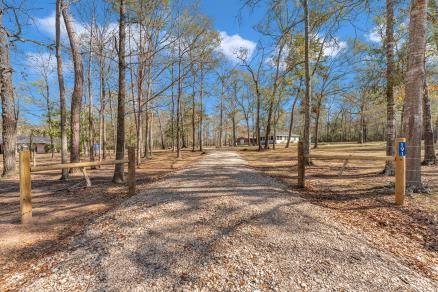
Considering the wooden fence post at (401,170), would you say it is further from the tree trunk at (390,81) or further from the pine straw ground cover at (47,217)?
the pine straw ground cover at (47,217)

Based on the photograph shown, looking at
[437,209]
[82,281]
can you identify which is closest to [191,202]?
[82,281]

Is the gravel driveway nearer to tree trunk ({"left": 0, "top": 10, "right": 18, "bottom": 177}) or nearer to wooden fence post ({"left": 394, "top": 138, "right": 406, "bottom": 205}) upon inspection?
wooden fence post ({"left": 394, "top": 138, "right": 406, "bottom": 205})

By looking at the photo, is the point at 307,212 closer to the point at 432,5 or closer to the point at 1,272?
the point at 1,272

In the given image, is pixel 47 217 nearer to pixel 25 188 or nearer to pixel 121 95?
pixel 25 188

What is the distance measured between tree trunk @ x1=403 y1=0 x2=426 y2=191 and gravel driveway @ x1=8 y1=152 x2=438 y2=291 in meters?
2.70

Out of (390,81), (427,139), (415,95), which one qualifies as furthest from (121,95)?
(427,139)

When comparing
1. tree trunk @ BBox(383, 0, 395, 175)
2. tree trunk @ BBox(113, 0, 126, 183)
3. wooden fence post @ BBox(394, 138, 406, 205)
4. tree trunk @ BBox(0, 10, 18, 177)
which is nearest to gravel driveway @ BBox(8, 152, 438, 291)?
wooden fence post @ BBox(394, 138, 406, 205)

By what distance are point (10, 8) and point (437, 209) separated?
45.0ft

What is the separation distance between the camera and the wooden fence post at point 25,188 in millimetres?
4039

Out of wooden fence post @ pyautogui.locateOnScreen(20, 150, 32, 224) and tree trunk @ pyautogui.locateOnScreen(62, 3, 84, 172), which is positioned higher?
tree trunk @ pyautogui.locateOnScreen(62, 3, 84, 172)

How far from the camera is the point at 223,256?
2.75m

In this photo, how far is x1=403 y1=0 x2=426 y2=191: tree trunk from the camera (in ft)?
16.9

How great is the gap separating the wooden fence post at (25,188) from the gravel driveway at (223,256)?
140cm

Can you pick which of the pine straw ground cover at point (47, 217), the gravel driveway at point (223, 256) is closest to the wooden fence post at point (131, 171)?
the pine straw ground cover at point (47, 217)
